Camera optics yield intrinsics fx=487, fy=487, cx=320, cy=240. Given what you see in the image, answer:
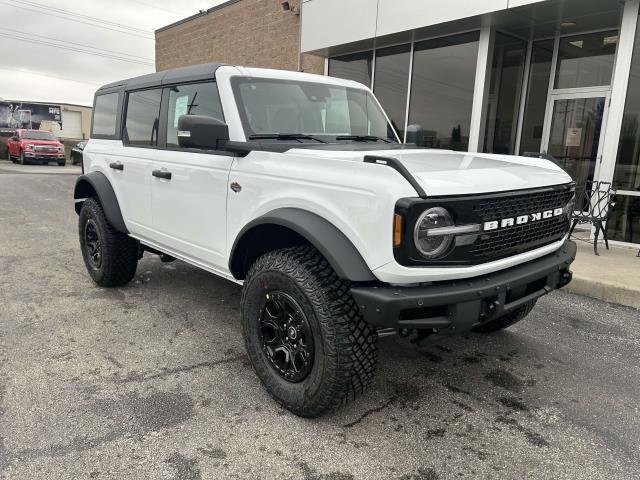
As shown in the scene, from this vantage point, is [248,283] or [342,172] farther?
[248,283]

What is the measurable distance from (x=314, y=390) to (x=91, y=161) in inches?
146

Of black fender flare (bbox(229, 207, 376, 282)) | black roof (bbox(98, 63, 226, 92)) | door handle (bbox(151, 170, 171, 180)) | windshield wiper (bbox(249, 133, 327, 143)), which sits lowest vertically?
black fender flare (bbox(229, 207, 376, 282))

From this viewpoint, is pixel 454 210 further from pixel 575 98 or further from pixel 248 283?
pixel 575 98

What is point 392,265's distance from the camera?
2250 mm

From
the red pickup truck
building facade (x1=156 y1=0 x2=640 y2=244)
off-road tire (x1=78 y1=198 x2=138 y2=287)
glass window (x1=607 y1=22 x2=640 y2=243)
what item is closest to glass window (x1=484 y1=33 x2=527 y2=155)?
building facade (x1=156 y1=0 x2=640 y2=244)

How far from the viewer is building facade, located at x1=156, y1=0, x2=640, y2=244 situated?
7230 mm

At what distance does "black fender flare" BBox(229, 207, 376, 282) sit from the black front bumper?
90 mm

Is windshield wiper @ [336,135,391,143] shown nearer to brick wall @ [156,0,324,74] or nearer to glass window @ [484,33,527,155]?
glass window @ [484,33,527,155]

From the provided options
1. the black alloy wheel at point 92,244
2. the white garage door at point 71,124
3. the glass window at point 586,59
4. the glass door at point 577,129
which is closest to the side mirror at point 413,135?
the black alloy wheel at point 92,244

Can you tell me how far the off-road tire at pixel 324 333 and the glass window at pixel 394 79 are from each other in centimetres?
820

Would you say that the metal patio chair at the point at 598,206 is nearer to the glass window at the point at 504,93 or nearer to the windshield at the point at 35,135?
the glass window at the point at 504,93

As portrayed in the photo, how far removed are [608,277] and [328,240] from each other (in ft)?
14.1

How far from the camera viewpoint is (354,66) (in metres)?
11.5

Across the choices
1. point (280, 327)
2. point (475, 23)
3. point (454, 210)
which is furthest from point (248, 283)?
point (475, 23)
